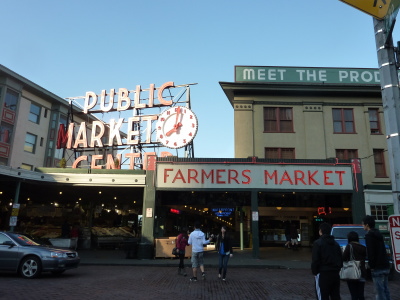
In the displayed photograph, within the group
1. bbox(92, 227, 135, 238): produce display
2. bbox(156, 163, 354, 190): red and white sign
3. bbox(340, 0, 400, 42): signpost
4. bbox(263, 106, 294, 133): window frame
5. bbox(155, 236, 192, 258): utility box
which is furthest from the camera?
bbox(92, 227, 135, 238): produce display

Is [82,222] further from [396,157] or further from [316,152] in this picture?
[396,157]

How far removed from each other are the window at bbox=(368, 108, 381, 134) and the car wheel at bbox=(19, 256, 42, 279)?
75.9ft

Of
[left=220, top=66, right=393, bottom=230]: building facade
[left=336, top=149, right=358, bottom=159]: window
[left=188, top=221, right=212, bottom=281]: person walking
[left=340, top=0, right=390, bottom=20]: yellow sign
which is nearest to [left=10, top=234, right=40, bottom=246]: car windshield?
[left=188, top=221, right=212, bottom=281]: person walking

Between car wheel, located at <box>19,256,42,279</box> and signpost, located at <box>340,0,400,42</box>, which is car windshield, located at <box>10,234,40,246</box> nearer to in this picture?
car wheel, located at <box>19,256,42,279</box>

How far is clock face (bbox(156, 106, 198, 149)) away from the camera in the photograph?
24859 mm

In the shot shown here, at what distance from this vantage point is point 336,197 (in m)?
23.4

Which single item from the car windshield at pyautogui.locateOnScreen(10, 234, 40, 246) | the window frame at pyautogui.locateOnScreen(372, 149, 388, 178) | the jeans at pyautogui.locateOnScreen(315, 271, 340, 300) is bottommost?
the jeans at pyautogui.locateOnScreen(315, 271, 340, 300)

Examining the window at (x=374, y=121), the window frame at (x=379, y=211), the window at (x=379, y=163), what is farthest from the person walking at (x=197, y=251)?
the window at (x=374, y=121)

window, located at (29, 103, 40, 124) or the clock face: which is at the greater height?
window, located at (29, 103, 40, 124)

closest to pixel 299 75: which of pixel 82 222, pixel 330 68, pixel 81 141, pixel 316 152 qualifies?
pixel 330 68

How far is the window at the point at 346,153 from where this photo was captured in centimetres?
2489

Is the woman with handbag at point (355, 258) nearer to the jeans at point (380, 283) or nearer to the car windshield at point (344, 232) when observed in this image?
the jeans at point (380, 283)

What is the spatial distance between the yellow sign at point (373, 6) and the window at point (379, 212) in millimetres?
19537

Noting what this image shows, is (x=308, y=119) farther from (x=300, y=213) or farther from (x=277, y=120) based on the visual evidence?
(x=300, y=213)
